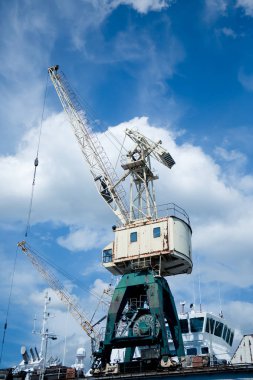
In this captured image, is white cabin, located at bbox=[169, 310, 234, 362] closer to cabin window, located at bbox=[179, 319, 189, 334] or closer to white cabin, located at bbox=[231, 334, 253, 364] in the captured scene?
cabin window, located at bbox=[179, 319, 189, 334]

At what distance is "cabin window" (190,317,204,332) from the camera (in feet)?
161

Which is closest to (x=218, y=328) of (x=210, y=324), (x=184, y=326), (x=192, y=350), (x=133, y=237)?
(x=210, y=324)

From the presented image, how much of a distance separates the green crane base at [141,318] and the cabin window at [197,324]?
295 inches

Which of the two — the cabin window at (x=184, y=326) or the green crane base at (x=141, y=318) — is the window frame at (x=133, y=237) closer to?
the green crane base at (x=141, y=318)

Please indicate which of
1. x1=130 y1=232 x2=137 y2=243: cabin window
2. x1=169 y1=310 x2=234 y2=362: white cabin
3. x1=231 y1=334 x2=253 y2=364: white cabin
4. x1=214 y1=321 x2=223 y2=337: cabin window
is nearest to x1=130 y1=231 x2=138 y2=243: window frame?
x1=130 y1=232 x2=137 y2=243: cabin window

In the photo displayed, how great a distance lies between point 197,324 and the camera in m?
49.4

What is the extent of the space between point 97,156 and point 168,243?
2084cm

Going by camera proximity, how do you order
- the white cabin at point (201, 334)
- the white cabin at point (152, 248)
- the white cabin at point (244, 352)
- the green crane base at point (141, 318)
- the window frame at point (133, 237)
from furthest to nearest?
the white cabin at point (201, 334) → the window frame at point (133, 237) → the white cabin at point (152, 248) → the green crane base at point (141, 318) → the white cabin at point (244, 352)

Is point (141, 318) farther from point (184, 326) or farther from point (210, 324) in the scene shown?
point (210, 324)

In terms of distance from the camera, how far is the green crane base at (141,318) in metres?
38.4

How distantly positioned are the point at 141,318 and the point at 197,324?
11.7 meters

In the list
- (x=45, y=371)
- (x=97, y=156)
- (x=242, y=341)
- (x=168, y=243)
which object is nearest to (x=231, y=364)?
(x=242, y=341)

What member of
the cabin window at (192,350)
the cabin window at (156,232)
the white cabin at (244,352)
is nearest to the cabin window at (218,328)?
the cabin window at (192,350)

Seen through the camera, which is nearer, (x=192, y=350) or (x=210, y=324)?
(x=192, y=350)
